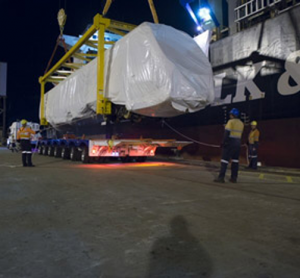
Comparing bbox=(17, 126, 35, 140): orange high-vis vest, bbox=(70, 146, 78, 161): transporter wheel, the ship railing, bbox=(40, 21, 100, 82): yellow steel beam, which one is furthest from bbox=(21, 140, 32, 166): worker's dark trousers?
the ship railing

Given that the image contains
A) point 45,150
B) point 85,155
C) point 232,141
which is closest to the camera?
point 232,141

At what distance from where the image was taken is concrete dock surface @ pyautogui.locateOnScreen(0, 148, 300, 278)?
215cm

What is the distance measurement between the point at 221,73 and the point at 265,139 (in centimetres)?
357

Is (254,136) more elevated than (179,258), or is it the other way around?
(254,136)

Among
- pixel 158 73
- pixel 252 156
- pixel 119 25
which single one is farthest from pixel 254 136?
pixel 119 25

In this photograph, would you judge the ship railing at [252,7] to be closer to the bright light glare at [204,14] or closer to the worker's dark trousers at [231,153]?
the bright light glare at [204,14]

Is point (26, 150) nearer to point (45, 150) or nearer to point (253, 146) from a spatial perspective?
point (45, 150)

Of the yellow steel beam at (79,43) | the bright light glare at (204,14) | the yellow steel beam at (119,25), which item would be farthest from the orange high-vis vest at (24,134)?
the bright light glare at (204,14)

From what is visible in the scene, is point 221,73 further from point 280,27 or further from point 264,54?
point 280,27

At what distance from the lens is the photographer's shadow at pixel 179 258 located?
6.81ft

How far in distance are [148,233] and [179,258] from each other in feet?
2.14

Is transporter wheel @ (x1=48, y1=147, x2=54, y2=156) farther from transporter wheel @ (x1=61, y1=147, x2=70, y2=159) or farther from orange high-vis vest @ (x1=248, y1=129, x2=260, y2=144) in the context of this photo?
orange high-vis vest @ (x1=248, y1=129, x2=260, y2=144)

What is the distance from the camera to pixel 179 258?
7.59 feet

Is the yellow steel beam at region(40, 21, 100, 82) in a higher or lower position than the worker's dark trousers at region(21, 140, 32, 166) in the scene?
higher
